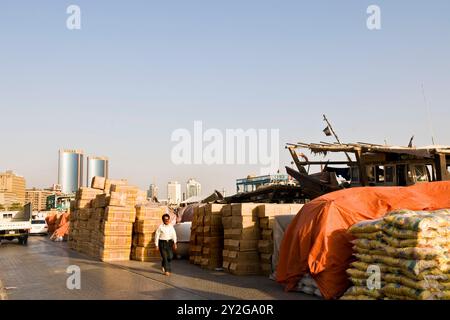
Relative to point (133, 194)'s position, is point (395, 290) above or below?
below

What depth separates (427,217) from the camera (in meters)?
7.72

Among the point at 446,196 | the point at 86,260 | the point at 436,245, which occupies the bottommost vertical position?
the point at 86,260

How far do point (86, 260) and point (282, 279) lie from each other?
9498 millimetres

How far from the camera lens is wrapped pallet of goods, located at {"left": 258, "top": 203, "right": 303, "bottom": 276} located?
1235 centimetres

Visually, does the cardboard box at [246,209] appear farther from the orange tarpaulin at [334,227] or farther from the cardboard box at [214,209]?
the orange tarpaulin at [334,227]

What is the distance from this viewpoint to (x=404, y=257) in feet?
25.0

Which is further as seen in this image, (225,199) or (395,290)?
(225,199)

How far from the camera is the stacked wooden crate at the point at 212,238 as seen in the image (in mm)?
14023

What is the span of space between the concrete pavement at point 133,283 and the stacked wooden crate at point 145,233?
810 mm

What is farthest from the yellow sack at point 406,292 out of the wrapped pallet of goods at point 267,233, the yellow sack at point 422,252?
the wrapped pallet of goods at point 267,233

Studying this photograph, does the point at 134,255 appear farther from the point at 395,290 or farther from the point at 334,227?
the point at 395,290

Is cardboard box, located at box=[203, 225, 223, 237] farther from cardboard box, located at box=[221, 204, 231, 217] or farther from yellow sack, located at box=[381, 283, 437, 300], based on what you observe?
yellow sack, located at box=[381, 283, 437, 300]
